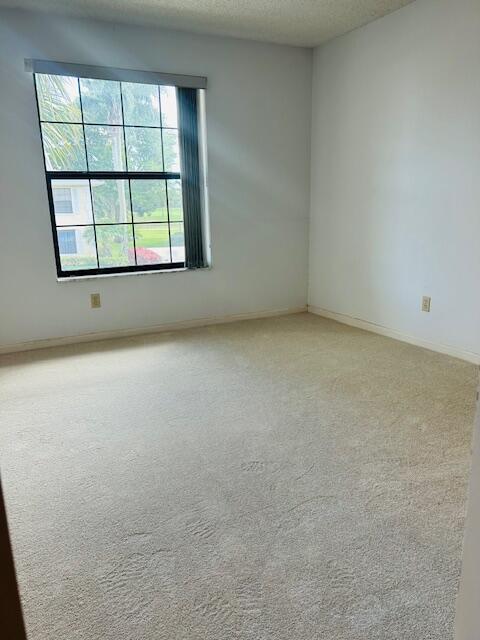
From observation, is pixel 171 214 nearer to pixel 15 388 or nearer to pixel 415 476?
pixel 15 388

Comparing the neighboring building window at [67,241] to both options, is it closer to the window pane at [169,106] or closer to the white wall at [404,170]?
the window pane at [169,106]

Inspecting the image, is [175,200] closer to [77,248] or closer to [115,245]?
[115,245]

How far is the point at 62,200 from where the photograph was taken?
140 inches

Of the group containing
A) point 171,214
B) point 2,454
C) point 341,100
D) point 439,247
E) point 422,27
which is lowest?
point 2,454

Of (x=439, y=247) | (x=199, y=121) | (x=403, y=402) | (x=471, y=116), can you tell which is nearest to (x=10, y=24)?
(x=199, y=121)

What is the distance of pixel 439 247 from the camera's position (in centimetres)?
323

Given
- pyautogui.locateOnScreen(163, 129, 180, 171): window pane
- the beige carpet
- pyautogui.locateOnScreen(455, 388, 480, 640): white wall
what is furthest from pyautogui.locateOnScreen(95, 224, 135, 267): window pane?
pyautogui.locateOnScreen(455, 388, 480, 640): white wall

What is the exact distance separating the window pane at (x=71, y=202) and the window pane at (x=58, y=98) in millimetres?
475

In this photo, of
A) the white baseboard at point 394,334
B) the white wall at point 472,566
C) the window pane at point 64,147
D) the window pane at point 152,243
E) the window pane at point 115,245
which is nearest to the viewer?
the white wall at point 472,566

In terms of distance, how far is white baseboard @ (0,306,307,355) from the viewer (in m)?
3.56

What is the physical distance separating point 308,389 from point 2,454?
1670 millimetres

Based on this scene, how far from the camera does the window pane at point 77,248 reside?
142 inches

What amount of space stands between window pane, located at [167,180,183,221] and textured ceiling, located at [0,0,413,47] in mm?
1166

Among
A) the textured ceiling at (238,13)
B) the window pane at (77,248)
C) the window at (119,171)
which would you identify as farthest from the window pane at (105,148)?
the textured ceiling at (238,13)
